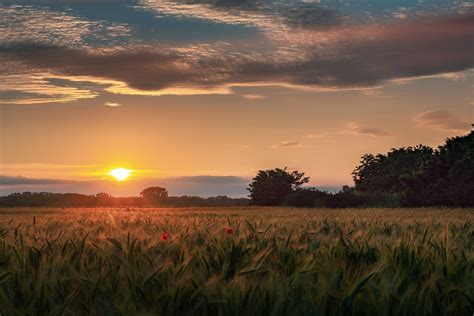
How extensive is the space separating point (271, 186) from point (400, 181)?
43.5 feet

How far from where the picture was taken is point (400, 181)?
45.0 metres

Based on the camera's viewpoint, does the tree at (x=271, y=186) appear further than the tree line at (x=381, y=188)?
Yes

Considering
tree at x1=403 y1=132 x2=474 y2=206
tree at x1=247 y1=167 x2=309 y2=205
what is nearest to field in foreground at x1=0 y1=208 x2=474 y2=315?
tree at x1=403 y1=132 x2=474 y2=206

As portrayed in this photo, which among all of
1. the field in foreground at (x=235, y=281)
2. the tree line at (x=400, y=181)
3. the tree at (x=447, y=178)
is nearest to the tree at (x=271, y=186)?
the tree line at (x=400, y=181)

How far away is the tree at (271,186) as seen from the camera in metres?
54.6

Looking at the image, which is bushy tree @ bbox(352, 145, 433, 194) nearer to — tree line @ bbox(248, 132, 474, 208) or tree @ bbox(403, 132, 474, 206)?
tree line @ bbox(248, 132, 474, 208)

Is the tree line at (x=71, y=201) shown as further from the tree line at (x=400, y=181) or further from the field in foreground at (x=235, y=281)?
the field in foreground at (x=235, y=281)

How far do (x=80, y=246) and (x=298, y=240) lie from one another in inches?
98.4

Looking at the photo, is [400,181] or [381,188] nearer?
[400,181]

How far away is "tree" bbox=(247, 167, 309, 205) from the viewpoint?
54625 mm

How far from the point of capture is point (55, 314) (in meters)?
3.27

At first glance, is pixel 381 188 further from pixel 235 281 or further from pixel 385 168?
pixel 235 281

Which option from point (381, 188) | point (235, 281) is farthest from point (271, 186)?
point (235, 281)

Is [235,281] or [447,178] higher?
[447,178]
